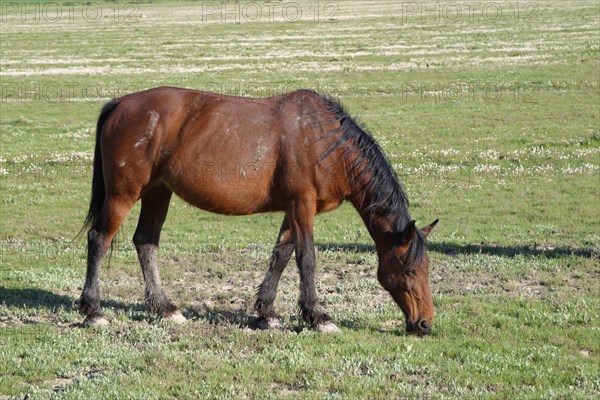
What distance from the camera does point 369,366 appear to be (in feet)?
26.7

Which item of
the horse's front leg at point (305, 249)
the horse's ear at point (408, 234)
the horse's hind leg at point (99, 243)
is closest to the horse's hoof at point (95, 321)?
the horse's hind leg at point (99, 243)

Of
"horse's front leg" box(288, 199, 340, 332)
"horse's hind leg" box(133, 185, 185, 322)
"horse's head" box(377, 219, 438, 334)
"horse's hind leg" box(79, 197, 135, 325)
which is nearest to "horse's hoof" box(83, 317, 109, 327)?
"horse's hind leg" box(79, 197, 135, 325)

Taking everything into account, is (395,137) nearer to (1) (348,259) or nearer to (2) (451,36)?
(1) (348,259)

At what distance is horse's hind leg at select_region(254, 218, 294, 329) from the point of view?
9766mm

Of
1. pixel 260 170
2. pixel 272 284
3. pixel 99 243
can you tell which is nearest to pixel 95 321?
pixel 99 243

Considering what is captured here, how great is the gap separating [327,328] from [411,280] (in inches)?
41.8

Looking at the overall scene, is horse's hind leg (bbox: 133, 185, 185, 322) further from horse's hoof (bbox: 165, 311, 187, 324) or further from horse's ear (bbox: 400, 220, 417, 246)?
horse's ear (bbox: 400, 220, 417, 246)

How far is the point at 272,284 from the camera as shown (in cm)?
998

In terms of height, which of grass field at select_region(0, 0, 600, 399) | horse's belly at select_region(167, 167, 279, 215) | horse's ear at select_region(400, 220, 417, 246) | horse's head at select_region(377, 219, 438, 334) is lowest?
grass field at select_region(0, 0, 600, 399)

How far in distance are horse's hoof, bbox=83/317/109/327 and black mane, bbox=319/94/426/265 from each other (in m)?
3.09

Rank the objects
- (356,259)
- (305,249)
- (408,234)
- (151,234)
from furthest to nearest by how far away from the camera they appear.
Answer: (356,259)
(151,234)
(305,249)
(408,234)

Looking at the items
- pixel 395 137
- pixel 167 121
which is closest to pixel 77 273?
pixel 167 121

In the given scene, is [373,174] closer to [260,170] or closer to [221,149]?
[260,170]

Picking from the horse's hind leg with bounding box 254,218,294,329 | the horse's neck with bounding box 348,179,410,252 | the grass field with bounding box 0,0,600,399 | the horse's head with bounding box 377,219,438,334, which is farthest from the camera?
the horse's hind leg with bounding box 254,218,294,329
